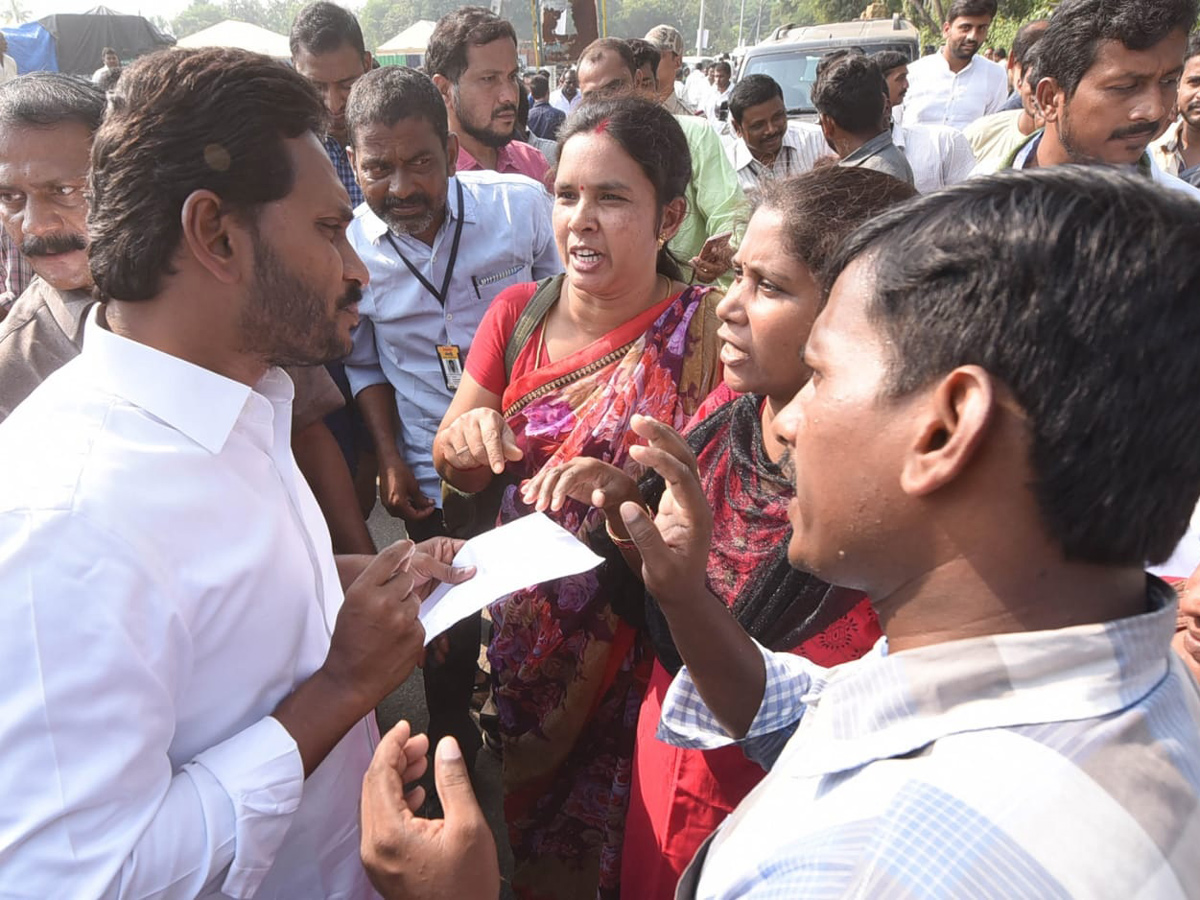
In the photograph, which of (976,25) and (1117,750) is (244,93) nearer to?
(1117,750)

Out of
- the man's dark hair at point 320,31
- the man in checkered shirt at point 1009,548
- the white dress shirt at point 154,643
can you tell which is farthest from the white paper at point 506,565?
the man's dark hair at point 320,31

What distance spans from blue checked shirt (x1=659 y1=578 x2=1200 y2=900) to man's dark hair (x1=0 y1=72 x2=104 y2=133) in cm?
192

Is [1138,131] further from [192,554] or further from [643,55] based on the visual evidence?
[643,55]

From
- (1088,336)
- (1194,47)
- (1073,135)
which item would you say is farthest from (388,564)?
(1194,47)

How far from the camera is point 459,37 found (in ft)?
11.9

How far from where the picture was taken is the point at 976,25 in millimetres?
6465

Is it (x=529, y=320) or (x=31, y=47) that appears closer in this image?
(x=529, y=320)

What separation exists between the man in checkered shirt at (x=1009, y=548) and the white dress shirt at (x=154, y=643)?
673 millimetres

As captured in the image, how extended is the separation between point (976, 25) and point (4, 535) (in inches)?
296

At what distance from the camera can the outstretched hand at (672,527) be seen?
1.33 metres

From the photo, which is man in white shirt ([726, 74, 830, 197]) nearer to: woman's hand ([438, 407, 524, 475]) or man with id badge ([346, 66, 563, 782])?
man with id badge ([346, 66, 563, 782])

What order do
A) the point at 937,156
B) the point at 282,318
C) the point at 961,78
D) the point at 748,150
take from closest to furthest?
the point at 282,318 < the point at 937,156 < the point at 748,150 < the point at 961,78

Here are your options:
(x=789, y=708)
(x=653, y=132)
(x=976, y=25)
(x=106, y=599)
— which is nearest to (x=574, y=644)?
(x=789, y=708)

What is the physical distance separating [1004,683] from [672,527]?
→ 2.43 feet
